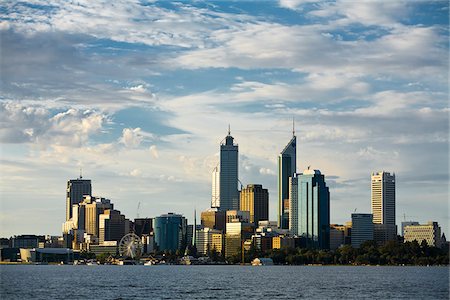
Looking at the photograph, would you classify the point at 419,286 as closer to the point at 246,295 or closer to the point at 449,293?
the point at 449,293

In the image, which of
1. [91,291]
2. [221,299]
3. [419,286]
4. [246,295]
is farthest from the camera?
[419,286]

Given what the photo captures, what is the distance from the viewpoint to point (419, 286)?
15612 centimetres

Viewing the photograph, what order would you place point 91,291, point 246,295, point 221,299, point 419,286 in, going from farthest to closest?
point 419,286 → point 91,291 → point 246,295 → point 221,299

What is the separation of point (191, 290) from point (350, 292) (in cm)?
2376

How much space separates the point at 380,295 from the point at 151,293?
31.7m

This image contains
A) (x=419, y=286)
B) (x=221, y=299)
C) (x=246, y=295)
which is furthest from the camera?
(x=419, y=286)

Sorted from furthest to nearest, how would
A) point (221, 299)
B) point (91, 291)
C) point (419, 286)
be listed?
point (419, 286)
point (91, 291)
point (221, 299)

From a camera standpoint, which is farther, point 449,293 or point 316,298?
point 449,293

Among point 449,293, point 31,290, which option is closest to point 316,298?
point 449,293

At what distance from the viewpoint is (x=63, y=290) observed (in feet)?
460

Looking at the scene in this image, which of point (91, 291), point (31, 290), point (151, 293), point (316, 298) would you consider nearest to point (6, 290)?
point (31, 290)

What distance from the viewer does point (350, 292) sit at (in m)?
135

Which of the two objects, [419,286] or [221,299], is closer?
[221,299]

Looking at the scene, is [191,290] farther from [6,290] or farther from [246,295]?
[6,290]
